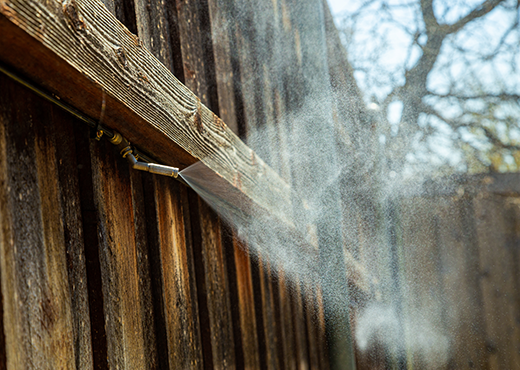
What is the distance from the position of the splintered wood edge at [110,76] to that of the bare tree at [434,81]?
4.84ft

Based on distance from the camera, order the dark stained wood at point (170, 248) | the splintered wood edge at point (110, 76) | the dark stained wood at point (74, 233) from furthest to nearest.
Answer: the dark stained wood at point (170, 248)
the dark stained wood at point (74, 233)
the splintered wood edge at point (110, 76)

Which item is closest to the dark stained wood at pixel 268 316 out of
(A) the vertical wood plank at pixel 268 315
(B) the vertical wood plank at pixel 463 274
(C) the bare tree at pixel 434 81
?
(A) the vertical wood plank at pixel 268 315

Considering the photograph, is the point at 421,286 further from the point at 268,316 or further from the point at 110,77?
the point at 110,77

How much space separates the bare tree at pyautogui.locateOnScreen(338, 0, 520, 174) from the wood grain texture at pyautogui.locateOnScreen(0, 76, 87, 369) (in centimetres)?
183

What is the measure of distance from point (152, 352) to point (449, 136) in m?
1.98

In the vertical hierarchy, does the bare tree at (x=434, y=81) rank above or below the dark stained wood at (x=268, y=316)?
above

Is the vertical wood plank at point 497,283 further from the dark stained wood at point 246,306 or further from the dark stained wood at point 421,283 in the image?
the dark stained wood at point 246,306

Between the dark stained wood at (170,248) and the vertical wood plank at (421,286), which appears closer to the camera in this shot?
the dark stained wood at (170,248)

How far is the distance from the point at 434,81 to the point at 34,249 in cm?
219

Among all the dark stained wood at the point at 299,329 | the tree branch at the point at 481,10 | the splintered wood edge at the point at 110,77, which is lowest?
the dark stained wood at the point at 299,329

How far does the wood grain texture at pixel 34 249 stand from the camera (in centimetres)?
52

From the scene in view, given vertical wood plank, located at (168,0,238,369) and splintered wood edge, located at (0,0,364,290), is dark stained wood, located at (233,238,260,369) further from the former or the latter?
splintered wood edge, located at (0,0,364,290)

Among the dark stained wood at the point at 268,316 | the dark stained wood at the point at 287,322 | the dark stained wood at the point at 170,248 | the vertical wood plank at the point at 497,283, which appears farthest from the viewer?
the vertical wood plank at the point at 497,283

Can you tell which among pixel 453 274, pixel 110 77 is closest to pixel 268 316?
pixel 110 77
